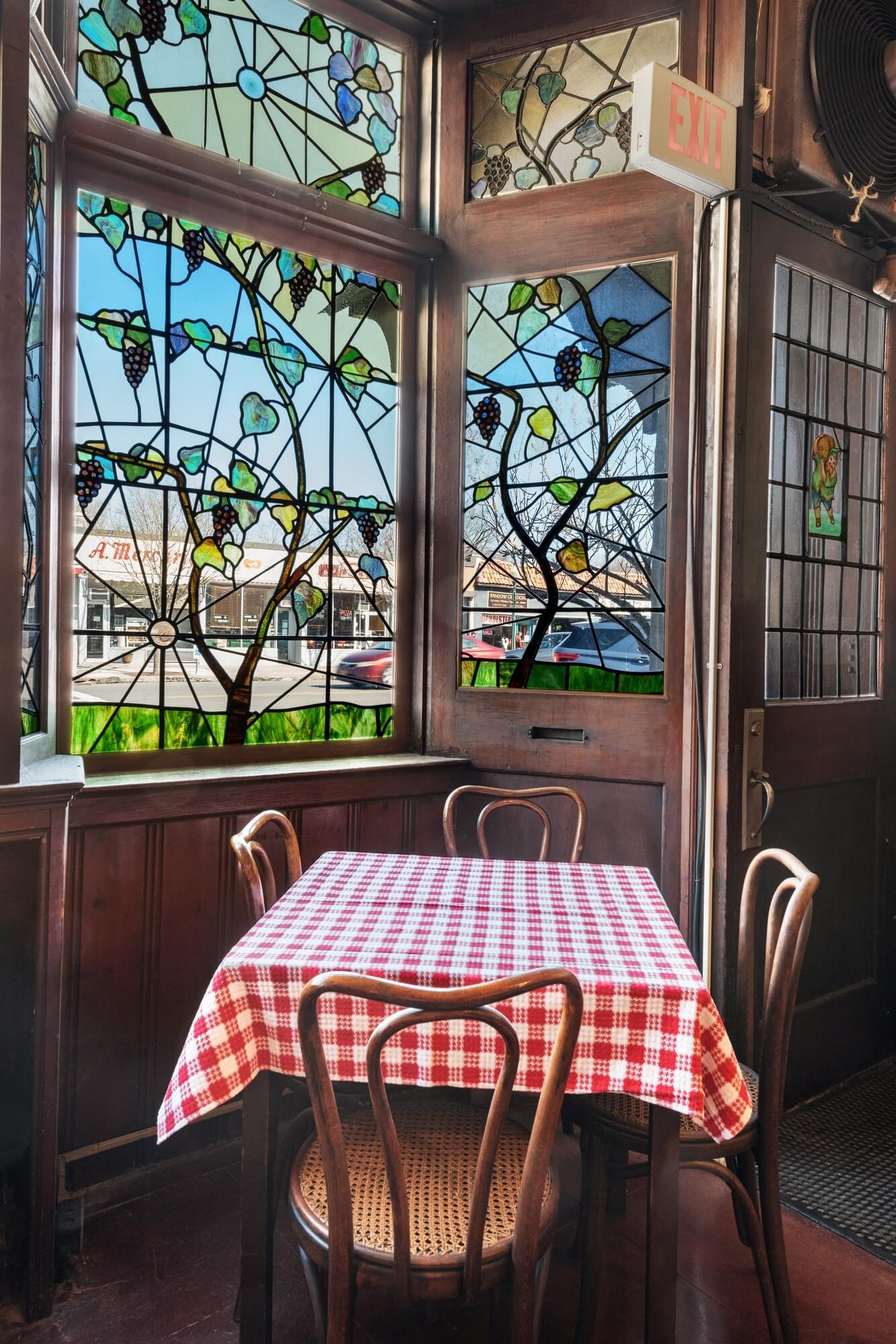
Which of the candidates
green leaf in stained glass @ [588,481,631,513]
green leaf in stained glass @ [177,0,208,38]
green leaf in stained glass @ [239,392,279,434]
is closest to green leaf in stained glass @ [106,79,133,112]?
green leaf in stained glass @ [177,0,208,38]

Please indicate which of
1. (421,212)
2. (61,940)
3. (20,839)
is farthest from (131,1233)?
(421,212)

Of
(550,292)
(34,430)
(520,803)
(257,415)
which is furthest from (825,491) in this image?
(34,430)

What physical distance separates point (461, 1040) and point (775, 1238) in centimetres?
84

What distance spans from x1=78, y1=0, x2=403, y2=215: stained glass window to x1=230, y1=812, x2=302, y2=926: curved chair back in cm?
191

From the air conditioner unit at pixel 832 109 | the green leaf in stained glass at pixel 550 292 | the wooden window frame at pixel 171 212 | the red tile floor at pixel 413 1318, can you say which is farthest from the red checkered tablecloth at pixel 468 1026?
the air conditioner unit at pixel 832 109

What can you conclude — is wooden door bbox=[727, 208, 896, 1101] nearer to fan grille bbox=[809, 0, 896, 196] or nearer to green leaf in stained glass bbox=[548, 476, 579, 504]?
fan grille bbox=[809, 0, 896, 196]

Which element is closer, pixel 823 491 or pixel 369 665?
pixel 823 491

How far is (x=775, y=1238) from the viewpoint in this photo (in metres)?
1.79

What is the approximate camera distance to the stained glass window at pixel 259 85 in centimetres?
251

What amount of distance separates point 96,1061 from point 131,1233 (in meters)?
0.39

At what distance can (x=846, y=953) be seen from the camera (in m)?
2.93

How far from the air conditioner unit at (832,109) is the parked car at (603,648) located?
1.31 m

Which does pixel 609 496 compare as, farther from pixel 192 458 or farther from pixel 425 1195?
pixel 425 1195

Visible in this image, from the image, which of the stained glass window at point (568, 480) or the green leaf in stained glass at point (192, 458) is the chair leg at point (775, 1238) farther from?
the green leaf in stained glass at point (192, 458)
